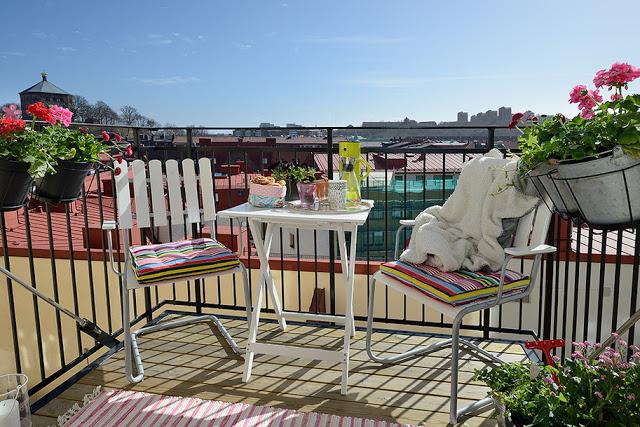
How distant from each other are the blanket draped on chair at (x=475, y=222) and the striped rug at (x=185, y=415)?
771mm

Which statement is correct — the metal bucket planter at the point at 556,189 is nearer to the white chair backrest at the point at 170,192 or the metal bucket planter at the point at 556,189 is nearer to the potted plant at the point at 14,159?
the potted plant at the point at 14,159

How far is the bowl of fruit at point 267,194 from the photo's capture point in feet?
8.17

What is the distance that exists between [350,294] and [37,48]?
38546 millimetres

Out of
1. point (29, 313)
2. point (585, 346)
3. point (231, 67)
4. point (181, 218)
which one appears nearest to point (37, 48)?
point (231, 67)

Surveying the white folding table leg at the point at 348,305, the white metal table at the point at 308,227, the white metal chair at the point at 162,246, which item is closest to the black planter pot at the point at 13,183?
the white metal chair at the point at 162,246

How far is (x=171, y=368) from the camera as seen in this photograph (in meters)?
2.49

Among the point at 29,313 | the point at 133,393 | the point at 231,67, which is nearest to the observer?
the point at 133,393

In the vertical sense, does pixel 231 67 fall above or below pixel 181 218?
above

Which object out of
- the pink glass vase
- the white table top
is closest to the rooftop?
the white table top

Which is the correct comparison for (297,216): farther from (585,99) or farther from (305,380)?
(585,99)

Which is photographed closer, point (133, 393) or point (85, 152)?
point (85, 152)

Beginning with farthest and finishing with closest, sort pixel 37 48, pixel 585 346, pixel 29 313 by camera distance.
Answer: pixel 37 48 < pixel 29 313 < pixel 585 346

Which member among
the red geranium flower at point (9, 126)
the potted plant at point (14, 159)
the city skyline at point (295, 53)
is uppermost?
the city skyline at point (295, 53)

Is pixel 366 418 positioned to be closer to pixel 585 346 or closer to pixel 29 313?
pixel 585 346
